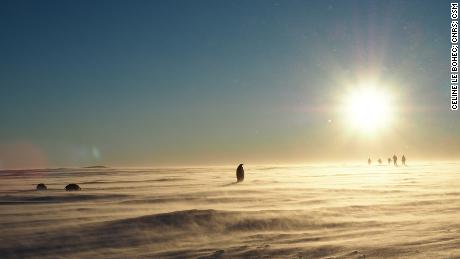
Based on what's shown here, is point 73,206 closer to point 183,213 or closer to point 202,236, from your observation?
point 183,213

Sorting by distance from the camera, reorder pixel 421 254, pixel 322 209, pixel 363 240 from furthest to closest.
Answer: pixel 322 209 < pixel 363 240 < pixel 421 254

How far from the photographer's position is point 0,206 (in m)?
15.6

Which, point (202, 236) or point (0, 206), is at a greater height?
point (0, 206)

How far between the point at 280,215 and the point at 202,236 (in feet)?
8.70

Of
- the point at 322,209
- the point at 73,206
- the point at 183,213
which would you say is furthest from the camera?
the point at 73,206

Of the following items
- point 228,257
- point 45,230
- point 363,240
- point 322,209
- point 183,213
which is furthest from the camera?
point 322,209

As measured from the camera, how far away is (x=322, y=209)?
13516 millimetres

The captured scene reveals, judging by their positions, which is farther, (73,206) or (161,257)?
(73,206)

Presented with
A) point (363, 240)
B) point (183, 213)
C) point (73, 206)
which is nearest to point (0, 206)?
point (73, 206)

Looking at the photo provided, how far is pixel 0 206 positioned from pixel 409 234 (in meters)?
12.8

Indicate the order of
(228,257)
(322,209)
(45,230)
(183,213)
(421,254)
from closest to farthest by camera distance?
(421,254), (228,257), (45,230), (183,213), (322,209)

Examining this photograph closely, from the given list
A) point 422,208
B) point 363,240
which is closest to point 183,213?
point 363,240

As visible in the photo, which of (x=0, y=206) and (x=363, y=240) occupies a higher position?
(x=0, y=206)

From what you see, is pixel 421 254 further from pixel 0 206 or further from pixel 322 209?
pixel 0 206
